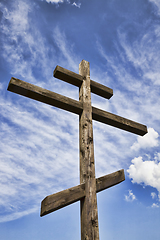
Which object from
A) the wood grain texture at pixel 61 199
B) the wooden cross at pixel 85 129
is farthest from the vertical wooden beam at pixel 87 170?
the wood grain texture at pixel 61 199

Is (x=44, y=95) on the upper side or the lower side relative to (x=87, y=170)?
Result: upper

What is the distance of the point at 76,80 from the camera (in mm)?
3312

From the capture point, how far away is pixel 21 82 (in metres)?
2.68

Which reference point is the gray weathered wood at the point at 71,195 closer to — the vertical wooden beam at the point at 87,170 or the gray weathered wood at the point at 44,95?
the vertical wooden beam at the point at 87,170

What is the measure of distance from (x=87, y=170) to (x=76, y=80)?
61.8 inches

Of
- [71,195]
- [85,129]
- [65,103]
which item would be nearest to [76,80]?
[65,103]

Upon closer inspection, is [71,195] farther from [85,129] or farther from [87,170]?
[85,129]

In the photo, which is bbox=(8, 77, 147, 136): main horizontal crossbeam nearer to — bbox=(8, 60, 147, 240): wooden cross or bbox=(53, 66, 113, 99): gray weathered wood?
bbox=(8, 60, 147, 240): wooden cross

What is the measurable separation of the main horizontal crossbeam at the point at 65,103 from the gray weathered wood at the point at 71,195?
957 millimetres

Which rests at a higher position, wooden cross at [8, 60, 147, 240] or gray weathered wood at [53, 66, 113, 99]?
gray weathered wood at [53, 66, 113, 99]

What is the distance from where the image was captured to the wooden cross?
7.20 feet

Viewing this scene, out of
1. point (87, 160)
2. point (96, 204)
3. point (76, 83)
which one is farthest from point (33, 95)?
point (96, 204)

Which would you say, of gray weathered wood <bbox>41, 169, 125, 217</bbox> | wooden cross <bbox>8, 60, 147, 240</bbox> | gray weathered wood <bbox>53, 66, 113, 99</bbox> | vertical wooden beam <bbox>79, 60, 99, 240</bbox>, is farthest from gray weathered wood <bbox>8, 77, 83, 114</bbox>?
gray weathered wood <bbox>41, 169, 125, 217</bbox>

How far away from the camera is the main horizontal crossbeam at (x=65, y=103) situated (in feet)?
8.79
